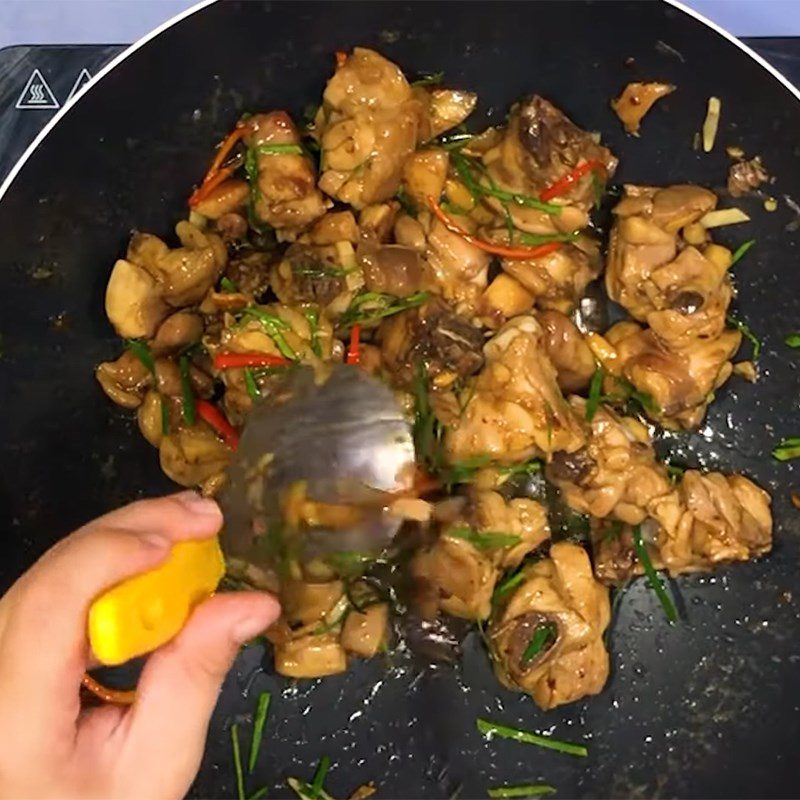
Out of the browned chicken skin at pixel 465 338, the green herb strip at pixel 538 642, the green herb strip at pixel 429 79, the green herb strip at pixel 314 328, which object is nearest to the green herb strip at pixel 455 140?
the browned chicken skin at pixel 465 338

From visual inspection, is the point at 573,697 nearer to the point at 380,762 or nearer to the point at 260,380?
the point at 380,762

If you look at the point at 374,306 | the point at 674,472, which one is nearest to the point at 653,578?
the point at 674,472

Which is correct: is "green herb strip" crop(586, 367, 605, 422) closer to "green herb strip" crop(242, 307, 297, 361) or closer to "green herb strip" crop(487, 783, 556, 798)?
"green herb strip" crop(242, 307, 297, 361)

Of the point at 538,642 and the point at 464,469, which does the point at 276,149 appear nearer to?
the point at 464,469

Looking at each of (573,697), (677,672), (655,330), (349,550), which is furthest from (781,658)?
(349,550)

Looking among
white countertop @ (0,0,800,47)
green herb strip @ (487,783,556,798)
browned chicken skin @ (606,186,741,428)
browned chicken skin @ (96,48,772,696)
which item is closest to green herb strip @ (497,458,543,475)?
browned chicken skin @ (96,48,772,696)
